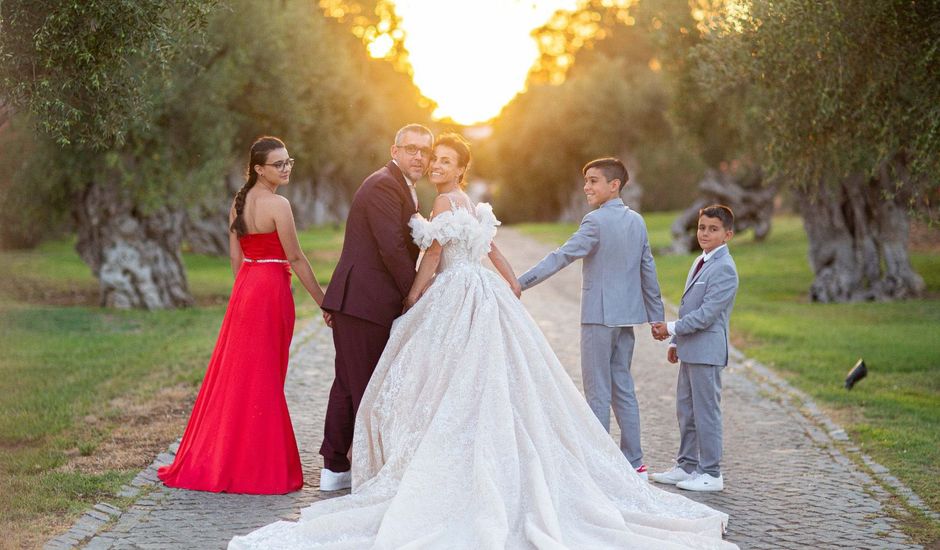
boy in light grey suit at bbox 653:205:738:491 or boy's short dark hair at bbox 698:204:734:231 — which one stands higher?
boy's short dark hair at bbox 698:204:734:231

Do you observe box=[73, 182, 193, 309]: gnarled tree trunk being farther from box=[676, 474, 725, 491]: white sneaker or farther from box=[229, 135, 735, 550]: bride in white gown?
box=[676, 474, 725, 491]: white sneaker

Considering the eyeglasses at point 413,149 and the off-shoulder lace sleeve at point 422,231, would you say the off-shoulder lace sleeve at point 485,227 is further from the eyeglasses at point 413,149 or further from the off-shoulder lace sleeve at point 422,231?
the eyeglasses at point 413,149

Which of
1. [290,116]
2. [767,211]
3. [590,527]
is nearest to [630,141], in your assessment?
[767,211]

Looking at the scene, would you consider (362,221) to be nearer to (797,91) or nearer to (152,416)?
(152,416)

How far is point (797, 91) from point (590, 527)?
22.0 feet

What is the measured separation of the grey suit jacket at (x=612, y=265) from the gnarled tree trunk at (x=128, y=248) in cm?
1377

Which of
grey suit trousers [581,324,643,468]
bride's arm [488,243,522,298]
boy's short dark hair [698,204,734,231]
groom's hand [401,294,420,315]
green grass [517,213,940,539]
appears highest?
boy's short dark hair [698,204,734,231]

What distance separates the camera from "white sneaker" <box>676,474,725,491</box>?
719 cm

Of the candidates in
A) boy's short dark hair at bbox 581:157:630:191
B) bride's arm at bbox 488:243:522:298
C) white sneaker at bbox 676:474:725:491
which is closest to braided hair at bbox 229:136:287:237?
bride's arm at bbox 488:243:522:298

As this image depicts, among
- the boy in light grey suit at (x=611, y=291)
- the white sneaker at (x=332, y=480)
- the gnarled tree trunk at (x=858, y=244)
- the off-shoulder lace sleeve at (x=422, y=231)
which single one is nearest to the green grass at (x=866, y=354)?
the gnarled tree trunk at (x=858, y=244)

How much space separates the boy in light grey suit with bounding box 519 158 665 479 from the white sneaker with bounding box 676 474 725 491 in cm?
30

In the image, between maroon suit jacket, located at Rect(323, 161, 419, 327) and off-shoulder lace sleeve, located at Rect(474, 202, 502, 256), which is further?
maroon suit jacket, located at Rect(323, 161, 419, 327)

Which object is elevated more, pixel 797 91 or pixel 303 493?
pixel 797 91

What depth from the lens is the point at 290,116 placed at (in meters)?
20.9
